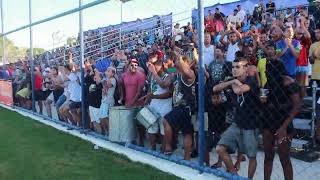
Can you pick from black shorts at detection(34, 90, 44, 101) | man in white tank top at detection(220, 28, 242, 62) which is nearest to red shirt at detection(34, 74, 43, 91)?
black shorts at detection(34, 90, 44, 101)

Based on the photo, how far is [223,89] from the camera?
529 cm

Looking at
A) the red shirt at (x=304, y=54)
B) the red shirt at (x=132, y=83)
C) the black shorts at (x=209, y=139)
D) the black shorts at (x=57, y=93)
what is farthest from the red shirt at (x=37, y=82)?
the red shirt at (x=304, y=54)

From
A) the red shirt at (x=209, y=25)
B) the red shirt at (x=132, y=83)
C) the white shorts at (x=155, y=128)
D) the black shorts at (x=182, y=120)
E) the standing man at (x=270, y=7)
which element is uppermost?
the standing man at (x=270, y=7)

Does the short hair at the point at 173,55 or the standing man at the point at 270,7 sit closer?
the short hair at the point at 173,55

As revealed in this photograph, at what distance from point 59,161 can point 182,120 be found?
198cm

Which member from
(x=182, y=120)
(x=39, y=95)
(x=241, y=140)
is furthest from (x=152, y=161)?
(x=39, y=95)

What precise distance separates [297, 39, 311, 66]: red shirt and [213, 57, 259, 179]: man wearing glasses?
2.14m

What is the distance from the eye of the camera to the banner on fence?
581 inches

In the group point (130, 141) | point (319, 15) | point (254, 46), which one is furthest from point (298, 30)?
point (130, 141)

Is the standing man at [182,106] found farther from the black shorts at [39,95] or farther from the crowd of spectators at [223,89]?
the black shorts at [39,95]

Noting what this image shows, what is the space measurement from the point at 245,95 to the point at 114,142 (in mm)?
3339

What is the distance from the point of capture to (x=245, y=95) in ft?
16.2

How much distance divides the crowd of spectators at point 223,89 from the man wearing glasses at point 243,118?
1 cm

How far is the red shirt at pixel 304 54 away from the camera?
6866mm
